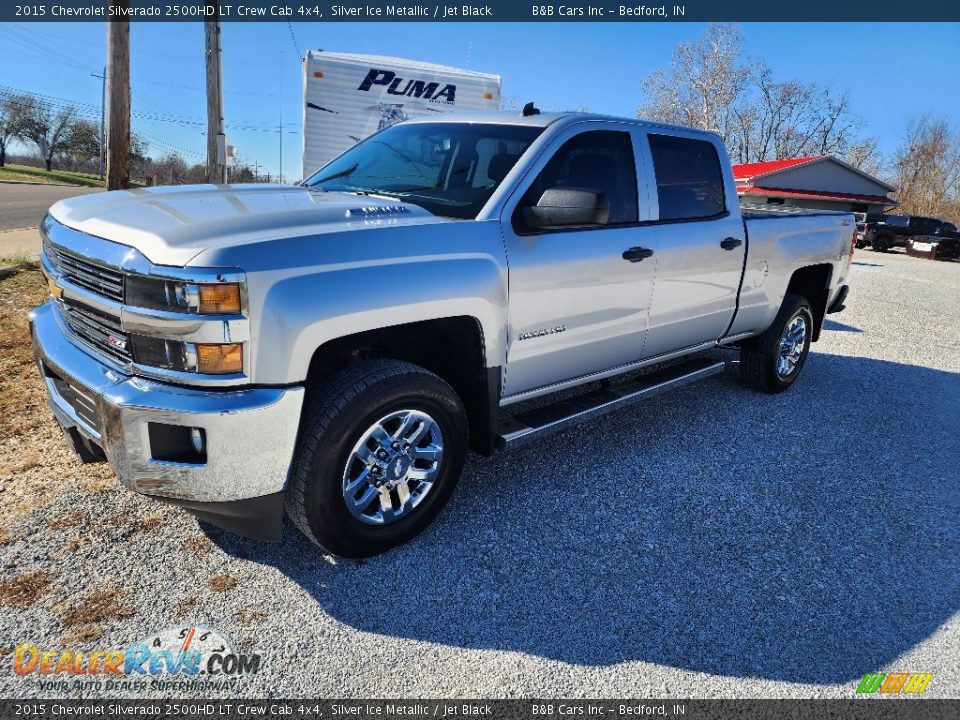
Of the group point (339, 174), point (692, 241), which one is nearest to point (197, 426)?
point (339, 174)

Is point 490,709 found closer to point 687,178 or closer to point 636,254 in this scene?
point 636,254

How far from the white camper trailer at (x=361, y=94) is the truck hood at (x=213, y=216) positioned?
8.69 meters

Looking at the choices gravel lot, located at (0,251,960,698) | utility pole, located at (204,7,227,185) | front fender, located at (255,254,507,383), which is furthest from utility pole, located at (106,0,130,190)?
front fender, located at (255,254,507,383)

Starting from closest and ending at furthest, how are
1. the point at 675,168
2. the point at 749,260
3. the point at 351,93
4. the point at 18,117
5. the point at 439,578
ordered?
the point at 439,578 → the point at 675,168 → the point at 749,260 → the point at 351,93 → the point at 18,117

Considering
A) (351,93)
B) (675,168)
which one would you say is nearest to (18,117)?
(351,93)

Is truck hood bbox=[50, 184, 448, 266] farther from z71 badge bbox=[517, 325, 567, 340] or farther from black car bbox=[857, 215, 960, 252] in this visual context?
black car bbox=[857, 215, 960, 252]

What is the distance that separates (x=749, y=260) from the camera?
15.4 feet

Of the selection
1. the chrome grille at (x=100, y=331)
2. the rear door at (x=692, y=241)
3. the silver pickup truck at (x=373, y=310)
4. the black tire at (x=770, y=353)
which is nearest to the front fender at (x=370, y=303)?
the silver pickup truck at (x=373, y=310)

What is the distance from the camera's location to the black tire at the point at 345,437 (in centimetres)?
259

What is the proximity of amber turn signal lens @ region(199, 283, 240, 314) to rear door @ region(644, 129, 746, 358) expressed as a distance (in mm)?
2488

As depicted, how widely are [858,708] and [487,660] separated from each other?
1283mm

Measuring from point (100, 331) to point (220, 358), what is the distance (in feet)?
2.16

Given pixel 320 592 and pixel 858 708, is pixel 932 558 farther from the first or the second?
pixel 320 592

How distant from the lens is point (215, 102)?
41.4 feet
